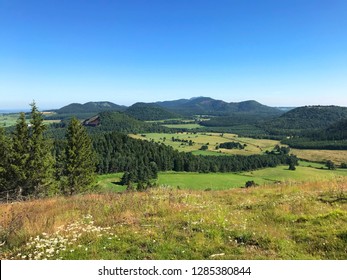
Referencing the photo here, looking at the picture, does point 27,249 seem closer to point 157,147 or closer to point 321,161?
point 157,147

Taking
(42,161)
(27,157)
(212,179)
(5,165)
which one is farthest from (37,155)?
(212,179)

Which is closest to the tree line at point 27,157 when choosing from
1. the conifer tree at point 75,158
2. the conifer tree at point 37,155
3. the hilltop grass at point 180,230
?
the conifer tree at point 37,155

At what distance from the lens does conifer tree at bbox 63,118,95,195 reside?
45.5m

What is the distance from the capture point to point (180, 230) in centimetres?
887

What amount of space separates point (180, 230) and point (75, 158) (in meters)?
41.1

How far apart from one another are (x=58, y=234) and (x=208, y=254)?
4.89 m

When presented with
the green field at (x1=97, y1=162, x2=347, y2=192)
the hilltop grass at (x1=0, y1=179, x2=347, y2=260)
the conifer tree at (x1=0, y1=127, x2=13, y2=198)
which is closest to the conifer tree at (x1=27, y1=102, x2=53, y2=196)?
the conifer tree at (x1=0, y1=127, x2=13, y2=198)

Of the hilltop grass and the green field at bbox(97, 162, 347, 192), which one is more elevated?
the hilltop grass

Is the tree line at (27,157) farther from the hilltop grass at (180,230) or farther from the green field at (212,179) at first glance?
the green field at (212,179)

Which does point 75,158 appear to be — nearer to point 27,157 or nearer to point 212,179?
point 27,157

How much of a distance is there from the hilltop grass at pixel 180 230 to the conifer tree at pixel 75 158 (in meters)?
34.2

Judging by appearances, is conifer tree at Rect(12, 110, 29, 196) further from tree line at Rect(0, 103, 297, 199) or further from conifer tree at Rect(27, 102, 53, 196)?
conifer tree at Rect(27, 102, 53, 196)

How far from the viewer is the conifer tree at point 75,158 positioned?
1790 inches

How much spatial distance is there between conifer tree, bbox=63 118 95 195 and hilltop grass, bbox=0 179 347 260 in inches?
1348
